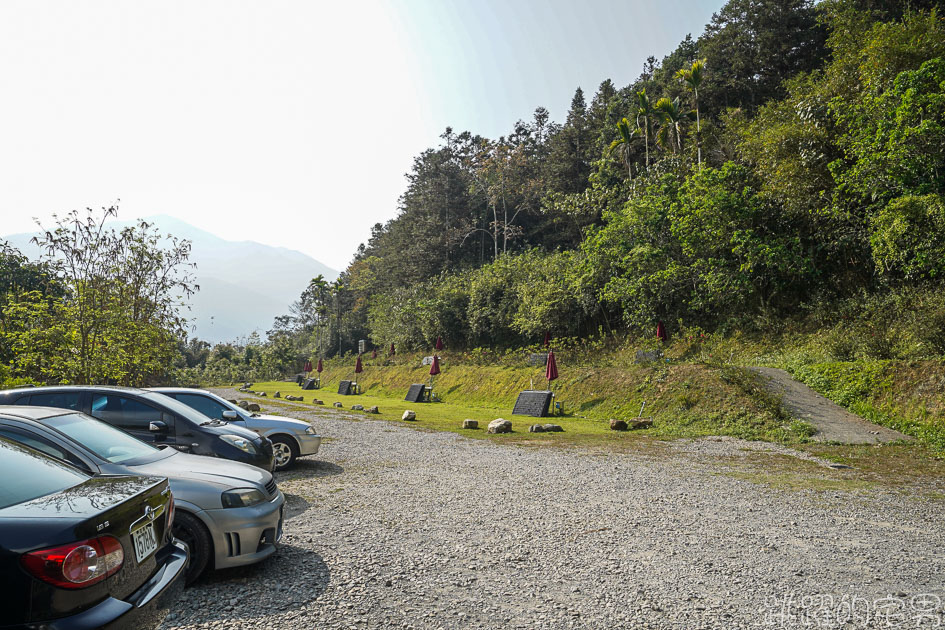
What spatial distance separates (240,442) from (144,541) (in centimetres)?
431

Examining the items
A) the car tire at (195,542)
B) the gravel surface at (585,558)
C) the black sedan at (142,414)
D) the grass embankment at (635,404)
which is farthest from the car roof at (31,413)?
the grass embankment at (635,404)

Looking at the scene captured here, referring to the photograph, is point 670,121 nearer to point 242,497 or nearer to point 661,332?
point 661,332

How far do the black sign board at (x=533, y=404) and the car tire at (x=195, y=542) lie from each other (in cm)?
1573

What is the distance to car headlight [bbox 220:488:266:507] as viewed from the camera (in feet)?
14.9

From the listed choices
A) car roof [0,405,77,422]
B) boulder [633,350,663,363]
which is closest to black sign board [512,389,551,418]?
boulder [633,350,663,363]

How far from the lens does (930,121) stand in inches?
617

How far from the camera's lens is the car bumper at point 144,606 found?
2.48 meters

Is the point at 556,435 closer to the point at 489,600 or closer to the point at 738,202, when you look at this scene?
the point at 489,600

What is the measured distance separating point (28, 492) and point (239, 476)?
2.02 m

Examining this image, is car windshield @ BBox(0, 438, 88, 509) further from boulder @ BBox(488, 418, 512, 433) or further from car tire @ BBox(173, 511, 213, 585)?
boulder @ BBox(488, 418, 512, 433)

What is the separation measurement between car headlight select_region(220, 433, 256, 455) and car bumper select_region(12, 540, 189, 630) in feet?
12.1

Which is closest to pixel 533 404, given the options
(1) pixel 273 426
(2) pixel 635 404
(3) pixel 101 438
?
(2) pixel 635 404

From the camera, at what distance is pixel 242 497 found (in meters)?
4.62

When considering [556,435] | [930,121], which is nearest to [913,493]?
[556,435]
